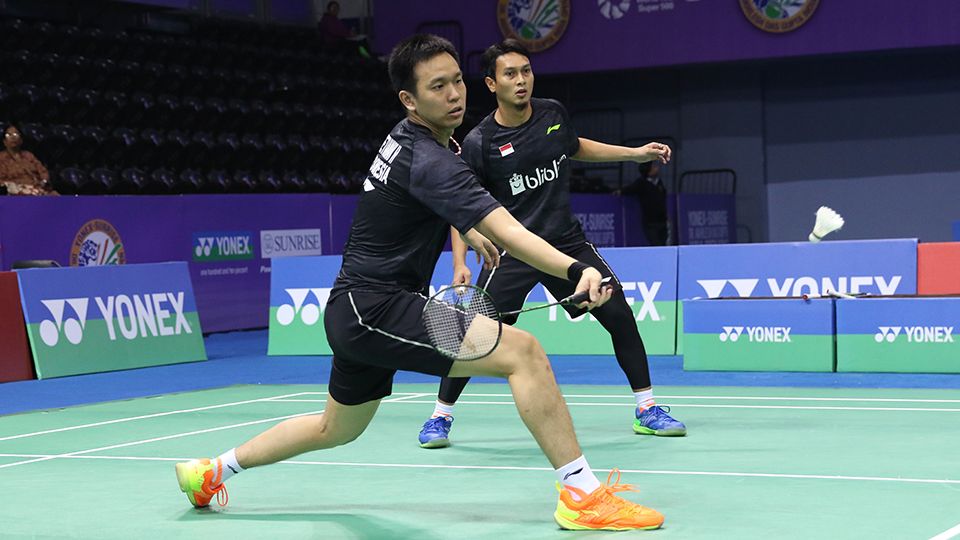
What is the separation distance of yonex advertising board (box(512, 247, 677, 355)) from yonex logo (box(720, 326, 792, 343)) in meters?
1.19

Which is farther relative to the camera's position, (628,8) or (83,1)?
(628,8)

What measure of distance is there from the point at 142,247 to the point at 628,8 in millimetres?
10964

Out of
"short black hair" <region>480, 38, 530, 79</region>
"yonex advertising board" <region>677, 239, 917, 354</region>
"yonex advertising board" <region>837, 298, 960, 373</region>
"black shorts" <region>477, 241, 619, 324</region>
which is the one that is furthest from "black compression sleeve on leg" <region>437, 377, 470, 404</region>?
"yonex advertising board" <region>677, 239, 917, 354</region>

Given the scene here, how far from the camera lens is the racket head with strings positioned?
4.45 metres

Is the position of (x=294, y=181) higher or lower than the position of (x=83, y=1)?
lower

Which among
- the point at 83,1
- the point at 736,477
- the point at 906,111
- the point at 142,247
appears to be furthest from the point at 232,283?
the point at 906,111

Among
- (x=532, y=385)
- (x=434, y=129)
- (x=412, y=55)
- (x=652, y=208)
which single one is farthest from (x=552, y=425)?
(x=652, y=208)

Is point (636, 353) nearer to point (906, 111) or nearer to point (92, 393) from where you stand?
point (92, 393)

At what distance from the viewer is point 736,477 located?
5469mm

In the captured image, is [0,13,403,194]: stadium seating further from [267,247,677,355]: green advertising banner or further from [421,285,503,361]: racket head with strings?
[421,285,503,361]: racket head with strings

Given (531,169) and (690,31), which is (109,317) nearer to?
(531,169)

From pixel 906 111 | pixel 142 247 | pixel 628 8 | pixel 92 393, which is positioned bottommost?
pixel 92 393

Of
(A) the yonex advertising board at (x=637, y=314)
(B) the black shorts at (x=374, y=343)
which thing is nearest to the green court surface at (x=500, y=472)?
(B) the black shorts at (x=374, y=343)

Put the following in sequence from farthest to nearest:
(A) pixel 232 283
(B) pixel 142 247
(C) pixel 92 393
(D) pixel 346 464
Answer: (A) pixel 232 283 < (B) pixel 142 247 < (C) pixel 92 393 < (D) pixel 346 464
